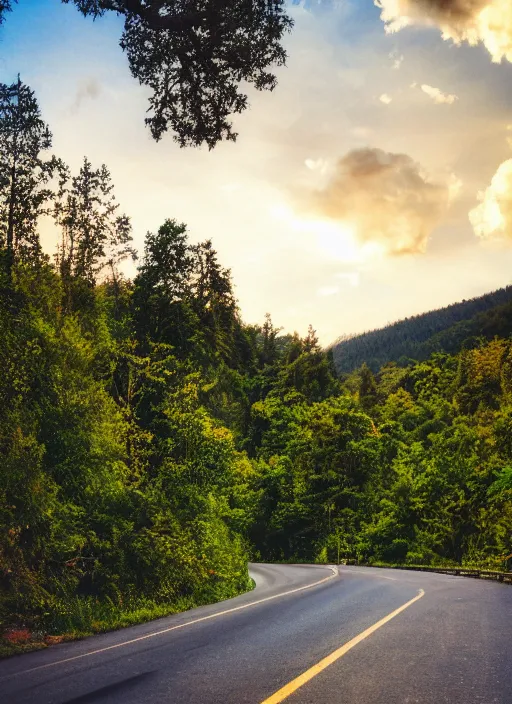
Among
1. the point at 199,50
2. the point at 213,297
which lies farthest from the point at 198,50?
the point at 213,297

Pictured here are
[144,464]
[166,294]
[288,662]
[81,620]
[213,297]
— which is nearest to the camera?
[288,662]

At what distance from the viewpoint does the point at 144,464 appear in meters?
20.6

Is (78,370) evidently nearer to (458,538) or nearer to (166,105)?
(166,105)

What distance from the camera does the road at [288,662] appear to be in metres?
5.73

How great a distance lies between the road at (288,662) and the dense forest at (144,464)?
10.5ft

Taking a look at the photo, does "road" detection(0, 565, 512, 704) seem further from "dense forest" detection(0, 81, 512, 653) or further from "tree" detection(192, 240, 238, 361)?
"tree" detection(192, 240, 238, 361)

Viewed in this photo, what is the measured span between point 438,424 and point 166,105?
76036mm

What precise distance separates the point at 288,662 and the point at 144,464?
14.3m

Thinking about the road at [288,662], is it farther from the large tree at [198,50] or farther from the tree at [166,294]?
the tree at [166,294]

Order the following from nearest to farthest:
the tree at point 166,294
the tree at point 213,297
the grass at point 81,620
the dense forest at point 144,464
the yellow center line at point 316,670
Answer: the yellow center line at point 316,670 < the grass at point 81,620 < the dense forest at point 144,464 < the tree at point 166,294 < the tree at point 213,297

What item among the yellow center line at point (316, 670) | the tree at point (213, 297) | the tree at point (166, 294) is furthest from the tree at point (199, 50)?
the tree at point (213, 297)

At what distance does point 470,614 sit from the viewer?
39.1ft

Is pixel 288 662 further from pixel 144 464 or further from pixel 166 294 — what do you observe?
pixel 166 294

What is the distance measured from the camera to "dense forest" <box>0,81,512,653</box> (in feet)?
47.4
